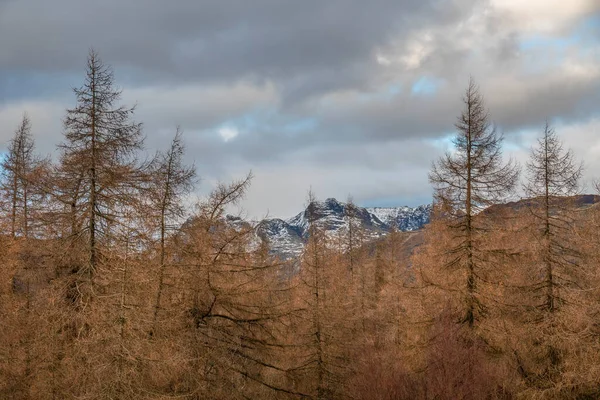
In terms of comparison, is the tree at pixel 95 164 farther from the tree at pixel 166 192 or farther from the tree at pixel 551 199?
the tree at pixel 551 199

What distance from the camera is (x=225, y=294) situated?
17.9m

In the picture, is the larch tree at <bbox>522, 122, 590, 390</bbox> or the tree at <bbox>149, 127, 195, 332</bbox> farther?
the larch tree at <bbox>522, 122, 590, 390</bbox>

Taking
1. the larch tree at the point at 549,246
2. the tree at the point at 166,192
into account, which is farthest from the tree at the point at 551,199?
Answer: the tree at the point at 166,192

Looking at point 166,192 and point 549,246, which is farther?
point 549,246

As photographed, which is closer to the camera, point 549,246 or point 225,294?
point 225,294

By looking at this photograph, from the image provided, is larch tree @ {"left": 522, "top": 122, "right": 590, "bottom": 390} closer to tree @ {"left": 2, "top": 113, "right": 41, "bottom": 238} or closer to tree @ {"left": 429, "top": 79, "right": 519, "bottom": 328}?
tree @ {"left": 429, "top": 79, "right": 519, "bottom": 328}

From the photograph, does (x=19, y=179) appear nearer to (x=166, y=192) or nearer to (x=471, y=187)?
(x=166, y=192)

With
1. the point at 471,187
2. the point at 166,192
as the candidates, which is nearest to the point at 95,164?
the point at 166,192

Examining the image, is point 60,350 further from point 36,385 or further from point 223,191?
point 223,191

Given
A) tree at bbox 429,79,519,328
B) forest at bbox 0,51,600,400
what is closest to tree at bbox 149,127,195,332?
forest at bbox 0,51,600,400

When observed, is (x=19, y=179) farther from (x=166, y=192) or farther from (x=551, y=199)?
(x=551, y=199)

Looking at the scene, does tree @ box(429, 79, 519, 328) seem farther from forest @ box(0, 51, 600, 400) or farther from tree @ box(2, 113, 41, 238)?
tree @ box(2, 113, 41, 238)

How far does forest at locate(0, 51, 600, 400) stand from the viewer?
50.6 feet

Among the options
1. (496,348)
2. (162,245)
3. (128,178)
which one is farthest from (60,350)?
(496,348)
